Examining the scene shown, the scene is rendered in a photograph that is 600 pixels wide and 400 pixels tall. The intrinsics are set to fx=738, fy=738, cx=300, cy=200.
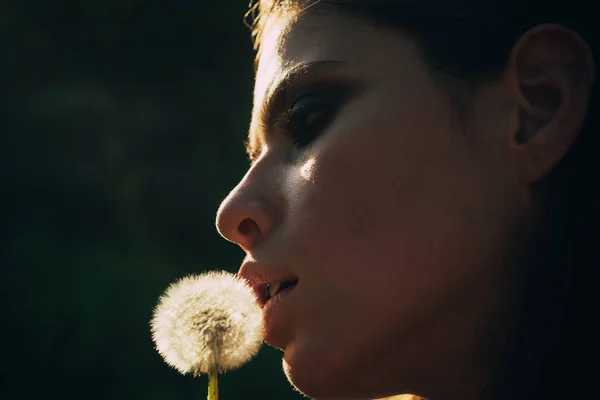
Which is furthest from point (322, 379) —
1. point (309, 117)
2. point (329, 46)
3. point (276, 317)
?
point (329, 46)

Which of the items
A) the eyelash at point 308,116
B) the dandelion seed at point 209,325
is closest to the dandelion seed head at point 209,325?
the dandelion seed at point 209,325

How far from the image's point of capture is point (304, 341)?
3.60ft

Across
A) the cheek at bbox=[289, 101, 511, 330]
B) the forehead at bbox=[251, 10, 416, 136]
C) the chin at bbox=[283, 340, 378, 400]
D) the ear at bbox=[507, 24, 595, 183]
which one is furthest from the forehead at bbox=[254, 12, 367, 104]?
the chin at bbox=[283, 340, 378, 400]

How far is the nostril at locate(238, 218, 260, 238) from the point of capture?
3.84 feet

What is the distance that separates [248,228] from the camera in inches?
46.3

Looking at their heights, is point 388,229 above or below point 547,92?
below

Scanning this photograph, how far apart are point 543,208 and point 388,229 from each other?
26cm

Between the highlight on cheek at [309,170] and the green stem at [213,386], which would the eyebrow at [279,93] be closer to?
the highlight on cheek at [309,170]

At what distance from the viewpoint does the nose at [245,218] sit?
1.15 metres

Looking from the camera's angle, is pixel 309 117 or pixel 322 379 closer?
pixel 322 379

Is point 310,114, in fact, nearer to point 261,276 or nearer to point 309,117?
point 309,117

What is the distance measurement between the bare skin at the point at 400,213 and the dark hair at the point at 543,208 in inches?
1.0

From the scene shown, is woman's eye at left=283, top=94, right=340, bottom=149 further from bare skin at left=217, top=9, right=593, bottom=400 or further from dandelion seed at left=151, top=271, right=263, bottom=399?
dandelion seed at left=151, top=271, right=263, bottom=399

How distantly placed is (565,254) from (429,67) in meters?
0.35
